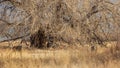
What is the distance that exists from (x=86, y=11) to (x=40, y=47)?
2.62 meters

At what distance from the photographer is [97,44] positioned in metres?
15.4

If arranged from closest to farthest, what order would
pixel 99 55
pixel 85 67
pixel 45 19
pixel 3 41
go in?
pixel 85 67, pixel 99 55, pixel 45 19, pixel 3 41

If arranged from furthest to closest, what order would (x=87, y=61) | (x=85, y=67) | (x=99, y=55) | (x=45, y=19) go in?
(x=45, y=19) → (x=99, y=55) → (x=87, y=61) → (x=85, y=67)

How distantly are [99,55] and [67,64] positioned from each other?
2.29 meters

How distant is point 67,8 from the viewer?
14297mm

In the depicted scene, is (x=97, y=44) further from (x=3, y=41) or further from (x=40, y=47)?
(x=3, y=41)

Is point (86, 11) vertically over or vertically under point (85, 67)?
over

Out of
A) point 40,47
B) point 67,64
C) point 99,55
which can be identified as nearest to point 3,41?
point 40,47

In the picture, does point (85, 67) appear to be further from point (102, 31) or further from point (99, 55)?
point (102, 31)

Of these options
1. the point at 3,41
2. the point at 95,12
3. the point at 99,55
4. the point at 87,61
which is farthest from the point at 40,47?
the point at 87,61

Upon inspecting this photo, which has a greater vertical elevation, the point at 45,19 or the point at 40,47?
the point at 45,19

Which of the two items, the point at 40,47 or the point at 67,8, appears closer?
the point at 67,8

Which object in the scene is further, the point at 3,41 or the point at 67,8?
the point at 3,41

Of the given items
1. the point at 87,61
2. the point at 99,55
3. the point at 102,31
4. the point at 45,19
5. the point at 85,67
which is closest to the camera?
the point at 85,67
